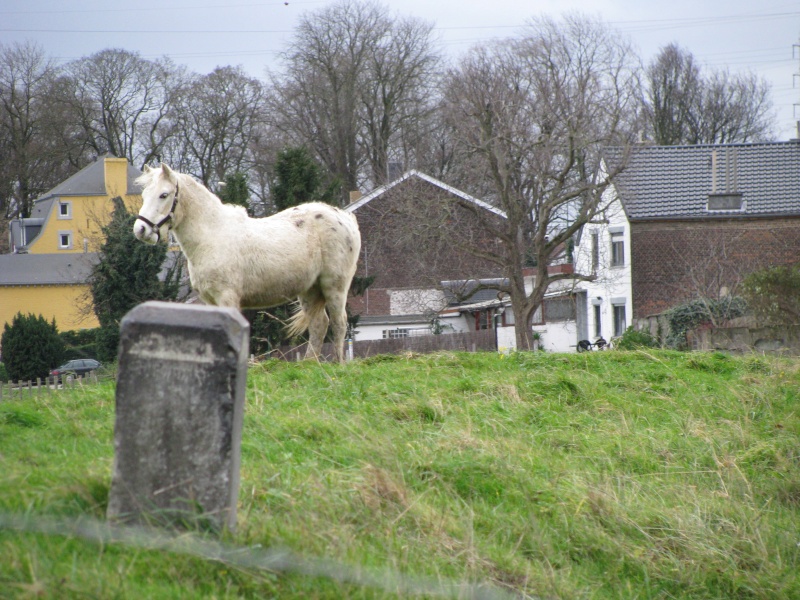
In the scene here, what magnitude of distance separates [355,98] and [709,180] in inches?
779

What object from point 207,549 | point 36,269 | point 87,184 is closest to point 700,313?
point 207,549

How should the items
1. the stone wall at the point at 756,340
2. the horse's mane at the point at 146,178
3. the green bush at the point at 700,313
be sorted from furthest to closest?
the green bush at the point at 700,313 < the stone wall at the point at 756,340 < the horse's mane at the point at 146,178

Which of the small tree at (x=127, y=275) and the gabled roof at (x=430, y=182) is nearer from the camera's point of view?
the small tree at (x=127, y=275)

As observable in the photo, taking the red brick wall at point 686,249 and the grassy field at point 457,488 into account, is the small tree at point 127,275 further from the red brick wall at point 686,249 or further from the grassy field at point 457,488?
→ the red brick wall at point 686,249

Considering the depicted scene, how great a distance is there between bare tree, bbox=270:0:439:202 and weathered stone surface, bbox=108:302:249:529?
166ft

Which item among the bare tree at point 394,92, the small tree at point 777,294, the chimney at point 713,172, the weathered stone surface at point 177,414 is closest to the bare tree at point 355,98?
the bare tree at point 394,92

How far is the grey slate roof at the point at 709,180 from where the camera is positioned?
4419 cm

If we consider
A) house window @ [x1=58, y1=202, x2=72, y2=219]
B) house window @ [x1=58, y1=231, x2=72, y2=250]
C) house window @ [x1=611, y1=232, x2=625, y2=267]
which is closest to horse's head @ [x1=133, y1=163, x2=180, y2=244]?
house window @ [x1=611, y1=232, x2=625, y2=267]

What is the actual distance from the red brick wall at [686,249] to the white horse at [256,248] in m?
32.8

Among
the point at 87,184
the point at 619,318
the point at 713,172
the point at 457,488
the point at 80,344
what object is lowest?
the point at 80,344

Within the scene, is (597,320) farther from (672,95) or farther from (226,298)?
(226,298)

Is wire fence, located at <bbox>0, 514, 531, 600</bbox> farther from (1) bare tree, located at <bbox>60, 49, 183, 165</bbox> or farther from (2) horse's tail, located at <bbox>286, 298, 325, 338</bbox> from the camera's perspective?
(1) bare tree, located at <bbox>60, 49, 183, 165</bbox>

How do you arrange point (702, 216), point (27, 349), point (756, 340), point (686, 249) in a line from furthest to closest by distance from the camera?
1. point (702, 216)
2. point (686, 249)
3. point (27, 349)
4. point (756, 340)

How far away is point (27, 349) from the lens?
3972 centimetres
